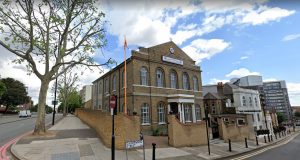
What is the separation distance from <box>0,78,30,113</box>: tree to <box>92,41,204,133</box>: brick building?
45.4 m

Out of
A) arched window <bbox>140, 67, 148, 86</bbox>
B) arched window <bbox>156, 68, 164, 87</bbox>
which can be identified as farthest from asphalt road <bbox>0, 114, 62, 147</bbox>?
arched window <bbox>156, 68, 164, 87</bbox>

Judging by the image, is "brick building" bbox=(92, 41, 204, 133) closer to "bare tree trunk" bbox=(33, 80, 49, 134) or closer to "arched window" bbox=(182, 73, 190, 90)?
"arched window" bbox=(182, 73, 190, 90)

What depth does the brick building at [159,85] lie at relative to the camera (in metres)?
20.7

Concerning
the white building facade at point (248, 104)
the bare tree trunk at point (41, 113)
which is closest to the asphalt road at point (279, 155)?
the bare tree trunk at point (41, 113)

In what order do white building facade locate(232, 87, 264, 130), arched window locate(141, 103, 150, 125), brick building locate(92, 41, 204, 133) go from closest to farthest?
arched window locate(141, 103, 150, 125)
brick building locate(92, 41, 204, 133)
white building facade locate(232, 87, 264, 130)

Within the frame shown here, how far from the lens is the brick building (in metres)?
20.7

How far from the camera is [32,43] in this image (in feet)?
46.5

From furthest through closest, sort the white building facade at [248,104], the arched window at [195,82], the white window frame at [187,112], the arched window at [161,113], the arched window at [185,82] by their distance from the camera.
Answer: the white building facade at [248,104], the arched window at [195,82], the arched window at [185,82], the white window frame at [187,112], the arched window at [161,113]

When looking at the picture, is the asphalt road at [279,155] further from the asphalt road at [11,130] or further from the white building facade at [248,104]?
the white building facade at [248,104]

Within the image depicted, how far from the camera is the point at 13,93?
187 ft

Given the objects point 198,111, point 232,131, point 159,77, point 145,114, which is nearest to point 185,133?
point 145,114

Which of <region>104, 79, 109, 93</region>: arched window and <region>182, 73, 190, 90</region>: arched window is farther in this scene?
<region>104, 79, 109, 93</region>: arched window

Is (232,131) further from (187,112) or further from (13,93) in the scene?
(13,93)

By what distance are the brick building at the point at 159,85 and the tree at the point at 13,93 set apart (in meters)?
45.4
